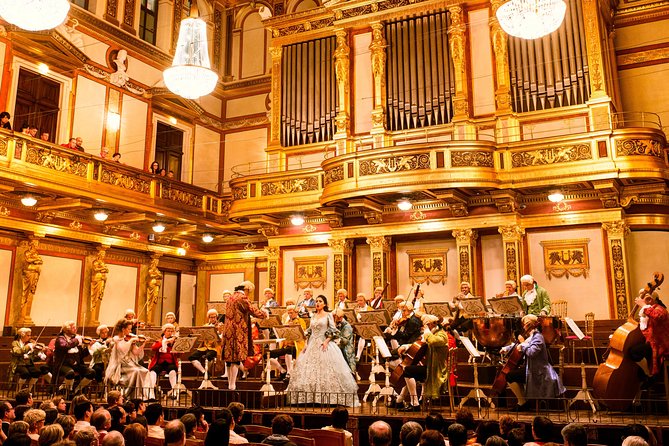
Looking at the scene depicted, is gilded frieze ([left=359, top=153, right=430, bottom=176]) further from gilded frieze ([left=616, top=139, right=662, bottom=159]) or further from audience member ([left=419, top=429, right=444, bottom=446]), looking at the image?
audience member ([left=419, top=429, right=444, bottom=446])

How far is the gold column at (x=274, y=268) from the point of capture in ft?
55.7

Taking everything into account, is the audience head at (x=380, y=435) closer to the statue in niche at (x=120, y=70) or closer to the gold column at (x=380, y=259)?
the gold column at (x=380, y=259)

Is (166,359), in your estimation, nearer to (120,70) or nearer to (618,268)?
(618,268)

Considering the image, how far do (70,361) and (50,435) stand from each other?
6350 mm

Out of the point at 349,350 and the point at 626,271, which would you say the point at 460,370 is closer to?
the point at 349,350

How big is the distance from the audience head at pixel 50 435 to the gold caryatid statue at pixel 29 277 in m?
11.6

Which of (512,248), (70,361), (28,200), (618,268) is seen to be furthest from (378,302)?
(28,200)

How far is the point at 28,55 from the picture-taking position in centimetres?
1559

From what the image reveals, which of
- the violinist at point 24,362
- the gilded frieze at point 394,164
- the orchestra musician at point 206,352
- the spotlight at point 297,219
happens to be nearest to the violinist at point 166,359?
the orchestra musician at point 206,352

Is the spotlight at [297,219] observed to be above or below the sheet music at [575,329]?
above

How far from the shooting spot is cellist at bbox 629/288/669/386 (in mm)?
7207

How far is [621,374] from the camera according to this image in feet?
24.1

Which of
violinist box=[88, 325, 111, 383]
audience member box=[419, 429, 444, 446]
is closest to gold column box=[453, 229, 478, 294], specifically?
violinist box=[88, 325, 111, 383]

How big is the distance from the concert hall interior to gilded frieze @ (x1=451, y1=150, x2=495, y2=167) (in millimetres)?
48
